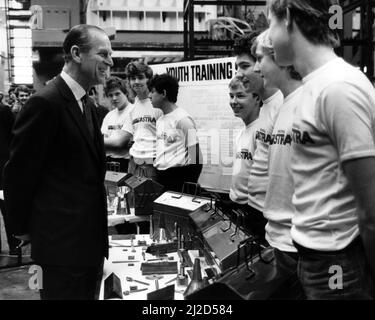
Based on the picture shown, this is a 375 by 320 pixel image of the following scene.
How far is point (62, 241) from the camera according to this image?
2.09 meters

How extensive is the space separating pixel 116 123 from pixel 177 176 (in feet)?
4.02

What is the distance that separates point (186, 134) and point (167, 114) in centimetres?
24

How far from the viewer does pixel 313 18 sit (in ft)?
4.28

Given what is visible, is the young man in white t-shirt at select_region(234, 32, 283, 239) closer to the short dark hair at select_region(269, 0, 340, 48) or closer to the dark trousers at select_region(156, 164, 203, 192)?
the short dark hair at select_region(269, 0, 340, 48)

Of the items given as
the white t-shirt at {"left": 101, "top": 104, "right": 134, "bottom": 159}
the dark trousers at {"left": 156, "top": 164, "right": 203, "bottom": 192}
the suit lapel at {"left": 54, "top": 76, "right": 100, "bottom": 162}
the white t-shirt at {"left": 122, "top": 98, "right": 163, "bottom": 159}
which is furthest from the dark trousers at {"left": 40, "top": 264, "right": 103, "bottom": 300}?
the white t-shirt at {"left": 101, "top": 104, "right": 134, "bottom": 159}

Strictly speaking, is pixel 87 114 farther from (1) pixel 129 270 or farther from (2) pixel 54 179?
(1) pixel 129 270

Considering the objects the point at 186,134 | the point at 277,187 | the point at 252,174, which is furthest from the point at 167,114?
the point at 277,187

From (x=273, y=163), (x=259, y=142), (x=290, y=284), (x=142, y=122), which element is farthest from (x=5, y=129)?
(x=290, y=284)

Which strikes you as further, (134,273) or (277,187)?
(134,273)

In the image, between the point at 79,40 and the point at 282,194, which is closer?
the point at 282,194

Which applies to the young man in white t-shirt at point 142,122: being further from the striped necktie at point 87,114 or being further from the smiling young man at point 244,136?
the striped necktie at point 87,114

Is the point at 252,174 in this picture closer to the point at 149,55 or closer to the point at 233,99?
the point at 233,99

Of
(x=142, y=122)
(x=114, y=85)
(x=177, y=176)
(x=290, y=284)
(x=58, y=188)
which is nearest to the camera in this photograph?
(x=290, y=284)
